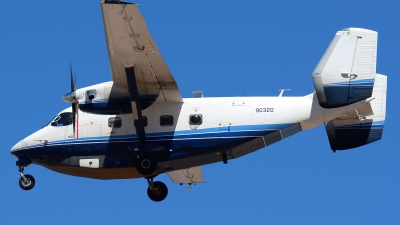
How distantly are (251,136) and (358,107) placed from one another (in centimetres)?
343

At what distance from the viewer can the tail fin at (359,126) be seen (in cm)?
3234

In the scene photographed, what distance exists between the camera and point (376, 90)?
107ft

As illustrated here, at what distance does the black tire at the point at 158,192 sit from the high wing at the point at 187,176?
185cm

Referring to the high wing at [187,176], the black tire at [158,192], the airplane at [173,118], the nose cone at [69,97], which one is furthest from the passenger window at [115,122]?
the high wing at [187,176]

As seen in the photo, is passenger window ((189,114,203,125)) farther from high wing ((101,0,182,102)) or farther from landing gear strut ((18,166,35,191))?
landing gear strut ((18,166,35,191))

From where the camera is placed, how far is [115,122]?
32.1m

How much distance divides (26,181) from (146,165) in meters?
4.49

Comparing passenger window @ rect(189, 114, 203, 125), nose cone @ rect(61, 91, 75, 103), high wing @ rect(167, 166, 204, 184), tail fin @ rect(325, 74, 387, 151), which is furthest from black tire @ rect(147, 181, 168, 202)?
tail fin @ rect(325, 74, 387, 151)

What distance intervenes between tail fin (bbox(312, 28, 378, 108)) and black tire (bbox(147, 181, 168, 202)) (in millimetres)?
6500

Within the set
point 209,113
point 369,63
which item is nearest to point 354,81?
point 369,63

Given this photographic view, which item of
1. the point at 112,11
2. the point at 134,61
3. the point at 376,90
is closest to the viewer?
the point at 112,11

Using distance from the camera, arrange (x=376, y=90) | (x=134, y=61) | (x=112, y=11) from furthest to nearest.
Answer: (x=376, y=90) < (x=134, y=61) < (x=112, y=11)

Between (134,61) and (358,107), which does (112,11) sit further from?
(358,107)

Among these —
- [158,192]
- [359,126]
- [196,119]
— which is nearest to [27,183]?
[158,192]
